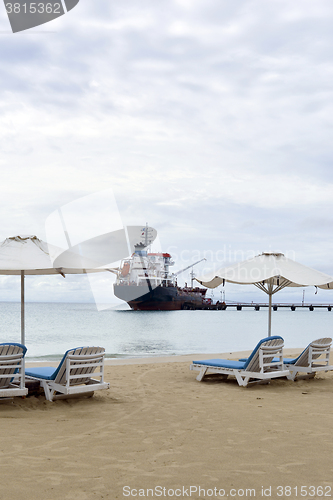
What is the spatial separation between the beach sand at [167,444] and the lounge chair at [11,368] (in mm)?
229

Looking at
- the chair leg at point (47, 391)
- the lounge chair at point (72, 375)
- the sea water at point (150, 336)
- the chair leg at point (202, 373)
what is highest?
the lounge chair at point (72, 375)

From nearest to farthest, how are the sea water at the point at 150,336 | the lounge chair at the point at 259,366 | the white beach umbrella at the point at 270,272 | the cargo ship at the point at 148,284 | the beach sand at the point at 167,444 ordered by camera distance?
the beach sand at the point at 167,444 < the lounge chair at the point at 259,366 < the white beach umbrella at the point at 270,272 < the sea water at the point at 150,336 < the cargo ship at the point at 148,284

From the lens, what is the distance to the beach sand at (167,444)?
3.07 meters

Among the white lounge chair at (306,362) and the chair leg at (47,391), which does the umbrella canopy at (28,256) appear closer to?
the chair leg at (47,391)

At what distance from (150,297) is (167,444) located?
209 feet

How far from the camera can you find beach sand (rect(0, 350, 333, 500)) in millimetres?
3070

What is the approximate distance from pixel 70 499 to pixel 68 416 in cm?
239

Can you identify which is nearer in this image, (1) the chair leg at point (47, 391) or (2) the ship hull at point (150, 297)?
(1) the chair leg at point (47, 391)

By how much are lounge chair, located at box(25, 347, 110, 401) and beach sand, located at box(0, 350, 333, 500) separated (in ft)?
0.62

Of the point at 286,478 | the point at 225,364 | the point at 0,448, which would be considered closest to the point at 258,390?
the point at 225,364

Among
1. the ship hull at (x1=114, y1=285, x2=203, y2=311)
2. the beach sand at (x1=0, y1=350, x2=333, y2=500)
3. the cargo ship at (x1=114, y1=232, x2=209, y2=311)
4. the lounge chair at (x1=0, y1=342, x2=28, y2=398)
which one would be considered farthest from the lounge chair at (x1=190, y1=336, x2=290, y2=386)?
the ship hull at (x1=114, y1=285, x2=203, y2=311)

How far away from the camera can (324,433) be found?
4.38 m

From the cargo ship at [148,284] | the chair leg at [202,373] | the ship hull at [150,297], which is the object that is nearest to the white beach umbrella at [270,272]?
the chair leg at [202,373]

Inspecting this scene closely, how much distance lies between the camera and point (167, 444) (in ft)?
13.2
